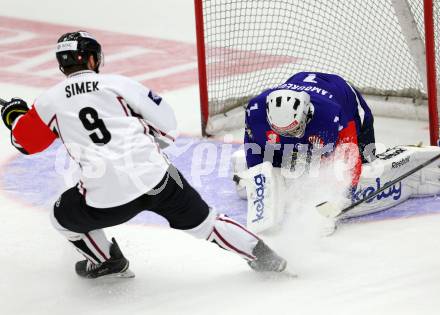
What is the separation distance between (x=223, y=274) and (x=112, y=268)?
17.4 inches

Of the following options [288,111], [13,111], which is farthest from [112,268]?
[288,111]

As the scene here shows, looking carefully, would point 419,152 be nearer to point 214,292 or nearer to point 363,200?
point 363,200

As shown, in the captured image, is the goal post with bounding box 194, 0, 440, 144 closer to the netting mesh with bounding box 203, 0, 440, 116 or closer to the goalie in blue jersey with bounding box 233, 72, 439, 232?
the netting mesh with bounding box 203, 0, 440, 116

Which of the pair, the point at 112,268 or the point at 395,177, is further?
the point at 395,177

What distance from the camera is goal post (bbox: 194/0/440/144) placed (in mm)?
5652

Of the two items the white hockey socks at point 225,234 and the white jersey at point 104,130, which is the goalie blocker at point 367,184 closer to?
the white hockey socks at point 225,234

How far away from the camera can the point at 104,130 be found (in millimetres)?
3396

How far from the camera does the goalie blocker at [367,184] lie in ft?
13.7

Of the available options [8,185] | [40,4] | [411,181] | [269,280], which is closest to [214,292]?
[269,280]

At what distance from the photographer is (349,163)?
4.28 m

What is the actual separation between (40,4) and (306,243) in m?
5.30

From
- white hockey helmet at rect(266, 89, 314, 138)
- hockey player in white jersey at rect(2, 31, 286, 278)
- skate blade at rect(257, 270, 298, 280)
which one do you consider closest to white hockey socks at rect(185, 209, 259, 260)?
hockey player in white jersey at rect(2, 31, 286, 278)

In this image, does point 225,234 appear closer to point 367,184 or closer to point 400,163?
point 367,184

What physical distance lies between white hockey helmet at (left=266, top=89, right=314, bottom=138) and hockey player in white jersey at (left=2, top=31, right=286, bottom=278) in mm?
648
